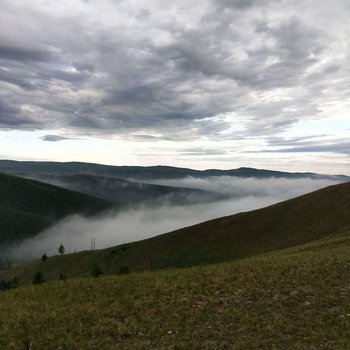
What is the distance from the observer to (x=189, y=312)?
50.7ft

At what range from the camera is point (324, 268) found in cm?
2175

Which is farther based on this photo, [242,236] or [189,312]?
[242,236]

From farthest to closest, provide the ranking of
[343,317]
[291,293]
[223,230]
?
[223,230]
[291,293]
[343,317]

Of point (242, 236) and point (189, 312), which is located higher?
point (189, 312)

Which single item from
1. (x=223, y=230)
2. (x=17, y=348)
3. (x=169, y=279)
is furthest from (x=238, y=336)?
(x=223, y=230)

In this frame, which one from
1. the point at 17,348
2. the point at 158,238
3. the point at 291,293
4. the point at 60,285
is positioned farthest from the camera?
the point at 158,238

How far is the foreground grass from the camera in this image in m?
12.6

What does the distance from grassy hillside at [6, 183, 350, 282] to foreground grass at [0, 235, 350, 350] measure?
3881 centimetres

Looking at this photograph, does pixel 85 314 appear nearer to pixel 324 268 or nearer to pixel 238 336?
pixel 238 336

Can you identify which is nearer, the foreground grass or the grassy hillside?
the foreground grass

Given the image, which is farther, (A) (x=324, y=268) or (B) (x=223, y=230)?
(B) (x=223, y=230)

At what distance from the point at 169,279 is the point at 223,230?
5793 centimetres

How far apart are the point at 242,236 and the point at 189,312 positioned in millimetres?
57470

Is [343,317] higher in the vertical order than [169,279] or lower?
higher
